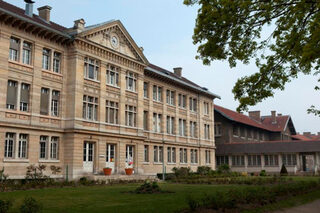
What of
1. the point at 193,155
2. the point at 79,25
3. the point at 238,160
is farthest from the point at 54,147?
the point at 238,160

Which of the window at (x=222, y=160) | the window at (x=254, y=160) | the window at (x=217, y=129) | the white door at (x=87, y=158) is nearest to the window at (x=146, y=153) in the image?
the white door at (x=87, y=158)

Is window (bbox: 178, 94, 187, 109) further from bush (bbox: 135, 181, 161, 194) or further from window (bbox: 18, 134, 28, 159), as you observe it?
bush (bbox: 135, 181, 161, 194)

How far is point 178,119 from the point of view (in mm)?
42031

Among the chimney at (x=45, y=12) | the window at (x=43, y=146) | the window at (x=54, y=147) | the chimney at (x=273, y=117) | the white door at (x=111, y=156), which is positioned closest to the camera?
the window at (x=43, y=146)

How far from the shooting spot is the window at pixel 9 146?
23.0 meters

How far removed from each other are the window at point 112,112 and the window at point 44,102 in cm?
574

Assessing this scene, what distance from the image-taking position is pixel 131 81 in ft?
111

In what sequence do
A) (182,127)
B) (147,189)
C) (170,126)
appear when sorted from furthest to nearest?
(182,127) → (170,126) → (147,189)

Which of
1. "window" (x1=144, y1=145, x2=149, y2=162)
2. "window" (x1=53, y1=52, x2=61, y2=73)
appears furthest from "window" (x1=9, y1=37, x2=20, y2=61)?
"window" (x1=144, y1=145, x2=149, y2=162)

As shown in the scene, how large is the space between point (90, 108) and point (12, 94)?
22.2ft

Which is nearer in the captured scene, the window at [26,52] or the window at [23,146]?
the window at [23,146]

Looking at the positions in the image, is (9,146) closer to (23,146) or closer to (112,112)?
(23,146)

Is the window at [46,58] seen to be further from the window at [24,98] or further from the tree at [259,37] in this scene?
the tree at [259,37]

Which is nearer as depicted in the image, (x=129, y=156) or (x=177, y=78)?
(x=129, y=156)
